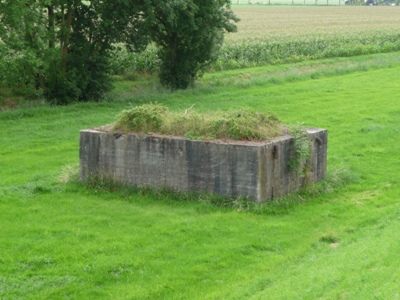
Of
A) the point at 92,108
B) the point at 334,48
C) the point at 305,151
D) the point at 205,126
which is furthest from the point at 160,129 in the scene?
the point at 334,48

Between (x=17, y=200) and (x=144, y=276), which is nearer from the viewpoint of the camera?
(x=144, y=276)

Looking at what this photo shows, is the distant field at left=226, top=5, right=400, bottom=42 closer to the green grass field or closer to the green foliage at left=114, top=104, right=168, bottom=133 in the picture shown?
the green grass field

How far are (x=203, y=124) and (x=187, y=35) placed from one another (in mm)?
17232

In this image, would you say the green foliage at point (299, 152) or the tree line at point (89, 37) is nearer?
the green foliage at point (299, 152)

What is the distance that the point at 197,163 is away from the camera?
15.6 metres

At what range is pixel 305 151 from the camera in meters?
16.0

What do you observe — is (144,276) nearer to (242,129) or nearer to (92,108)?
(242,129)

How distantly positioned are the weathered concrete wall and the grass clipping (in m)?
0.35

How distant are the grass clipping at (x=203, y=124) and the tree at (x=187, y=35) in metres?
14.5

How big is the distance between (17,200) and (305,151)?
19.1 feet

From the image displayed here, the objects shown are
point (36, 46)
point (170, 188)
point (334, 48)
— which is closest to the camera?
point (170, 188)

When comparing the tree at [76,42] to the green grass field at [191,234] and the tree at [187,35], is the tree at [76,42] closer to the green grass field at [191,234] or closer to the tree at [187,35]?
the tree at [187,35]

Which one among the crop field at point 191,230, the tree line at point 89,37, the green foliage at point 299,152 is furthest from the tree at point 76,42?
the green foliage at point 299,152

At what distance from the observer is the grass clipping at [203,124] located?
15.8 metres
